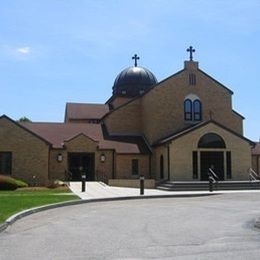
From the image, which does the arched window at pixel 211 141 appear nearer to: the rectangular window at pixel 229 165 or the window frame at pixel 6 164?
the rectangular window at pixel 229 165

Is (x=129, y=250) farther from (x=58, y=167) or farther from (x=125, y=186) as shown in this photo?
(x=58, y=167)

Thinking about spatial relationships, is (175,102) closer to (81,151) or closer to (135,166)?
(135,166)

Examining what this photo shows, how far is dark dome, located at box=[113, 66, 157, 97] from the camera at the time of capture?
55.5m

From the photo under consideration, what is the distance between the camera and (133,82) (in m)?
55.8

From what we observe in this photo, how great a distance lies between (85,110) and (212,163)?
2174cm

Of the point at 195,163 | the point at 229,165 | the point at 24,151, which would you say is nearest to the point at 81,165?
the point at 24,151

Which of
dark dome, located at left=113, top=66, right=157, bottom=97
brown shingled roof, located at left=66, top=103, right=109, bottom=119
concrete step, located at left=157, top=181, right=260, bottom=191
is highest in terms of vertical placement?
dark dome, located at left=113, top=66, right=157, bottom=97

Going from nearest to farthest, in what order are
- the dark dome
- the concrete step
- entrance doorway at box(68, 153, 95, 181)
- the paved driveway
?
the paved driveway → the concrete step → entrance doorway at box(68, 153, 95, 181) → the dark dome

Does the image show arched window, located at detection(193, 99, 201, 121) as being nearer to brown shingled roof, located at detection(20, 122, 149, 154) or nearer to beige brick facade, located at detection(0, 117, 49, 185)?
brown shingled roof, located at detection(20, 122, 149, 154)

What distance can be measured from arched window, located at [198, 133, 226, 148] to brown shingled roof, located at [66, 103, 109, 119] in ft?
60.9

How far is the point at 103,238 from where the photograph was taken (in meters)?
12.5

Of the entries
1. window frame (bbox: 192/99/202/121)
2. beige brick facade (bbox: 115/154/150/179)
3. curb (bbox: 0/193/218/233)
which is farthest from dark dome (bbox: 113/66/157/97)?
curb (bbox: 0/193/218/233)

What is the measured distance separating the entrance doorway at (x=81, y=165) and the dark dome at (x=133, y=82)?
43.3 feet

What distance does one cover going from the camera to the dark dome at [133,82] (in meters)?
55.5
